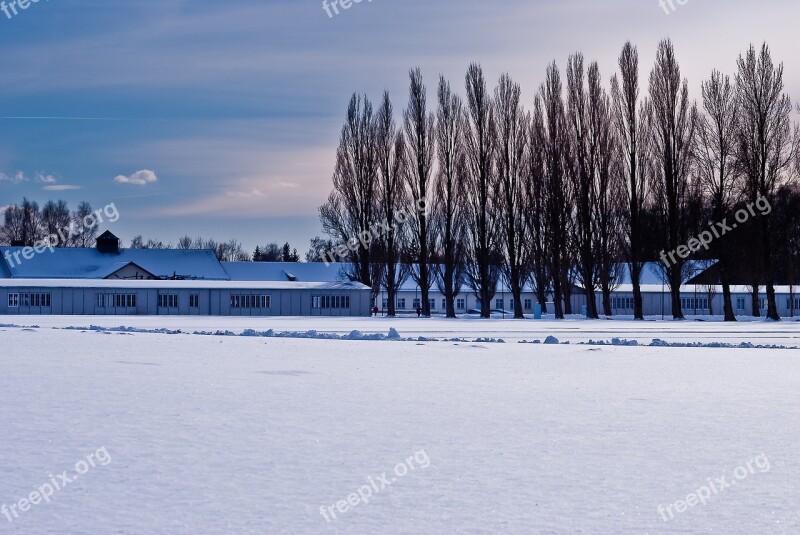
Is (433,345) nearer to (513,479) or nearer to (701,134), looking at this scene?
(513,479)

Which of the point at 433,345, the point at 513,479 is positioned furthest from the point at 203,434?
the point at 433,345

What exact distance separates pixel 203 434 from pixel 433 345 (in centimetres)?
1476

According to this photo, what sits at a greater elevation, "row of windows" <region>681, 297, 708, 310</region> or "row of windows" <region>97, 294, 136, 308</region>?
"row of windows" <region>97, 294, 136, 308</region>

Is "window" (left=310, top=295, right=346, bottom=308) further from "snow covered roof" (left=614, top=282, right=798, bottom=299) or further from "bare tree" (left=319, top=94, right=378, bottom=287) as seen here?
"snow covered roof" (left=614, top=282, right=798, bottom=299)

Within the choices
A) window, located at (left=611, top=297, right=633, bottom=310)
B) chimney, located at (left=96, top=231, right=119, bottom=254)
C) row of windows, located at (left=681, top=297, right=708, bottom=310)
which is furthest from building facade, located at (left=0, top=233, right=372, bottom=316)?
row of windows, located at (left=681, top=297, right=708, bottom=310)

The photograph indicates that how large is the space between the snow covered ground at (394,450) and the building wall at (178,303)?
47429 millimetres

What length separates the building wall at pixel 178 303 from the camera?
59.5 m

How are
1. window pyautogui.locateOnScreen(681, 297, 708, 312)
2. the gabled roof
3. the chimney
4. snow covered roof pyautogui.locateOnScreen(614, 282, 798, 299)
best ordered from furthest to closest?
1. the gabled roof
2. the chimney
3. window pyautogui.locateOnScreen(681, 297, 708, 312)
4. snow covered roof pyautogui.locateOnScreen(614, 282, 798, 299)

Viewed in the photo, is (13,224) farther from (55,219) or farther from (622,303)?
(622,303)

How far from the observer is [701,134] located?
50406 mm

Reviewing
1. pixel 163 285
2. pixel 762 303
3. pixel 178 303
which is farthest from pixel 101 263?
pixel 762 303

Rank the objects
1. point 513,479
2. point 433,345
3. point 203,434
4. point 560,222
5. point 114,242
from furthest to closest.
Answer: point 114,242
point 560,222
point 433,345
point 203,434
point 513,479

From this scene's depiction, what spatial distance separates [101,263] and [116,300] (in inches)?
757

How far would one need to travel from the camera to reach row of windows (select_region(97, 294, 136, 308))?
60.8 m
